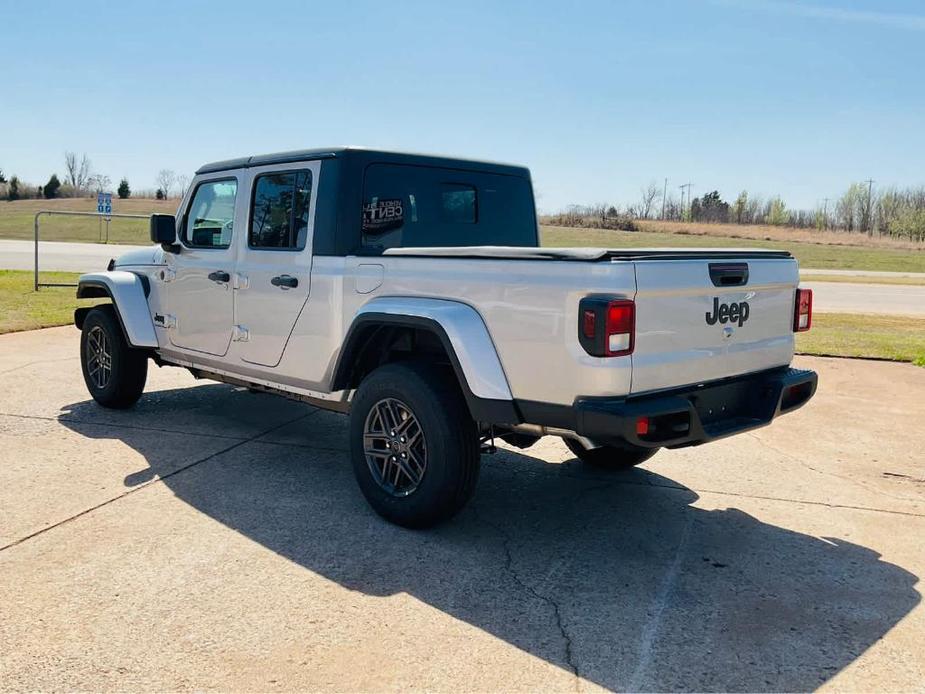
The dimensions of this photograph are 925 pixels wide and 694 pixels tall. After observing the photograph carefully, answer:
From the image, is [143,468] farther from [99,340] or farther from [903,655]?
[903,655]

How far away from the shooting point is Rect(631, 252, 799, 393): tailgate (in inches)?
146

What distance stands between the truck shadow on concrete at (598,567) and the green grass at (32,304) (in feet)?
23.0

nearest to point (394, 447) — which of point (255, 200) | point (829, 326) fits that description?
point (255, 200)

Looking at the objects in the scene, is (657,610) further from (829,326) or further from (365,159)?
(829,326)

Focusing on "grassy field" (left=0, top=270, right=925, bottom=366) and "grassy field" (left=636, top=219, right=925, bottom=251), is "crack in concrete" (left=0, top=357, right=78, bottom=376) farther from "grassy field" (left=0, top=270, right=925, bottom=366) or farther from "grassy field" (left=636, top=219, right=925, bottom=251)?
"grassy field" (left=636, top=219, right=925, bottom=251)

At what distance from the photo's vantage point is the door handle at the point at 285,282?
5.02 metres

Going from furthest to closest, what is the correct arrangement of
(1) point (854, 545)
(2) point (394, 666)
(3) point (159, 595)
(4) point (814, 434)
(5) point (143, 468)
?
1. (4) point (814, 434)
2. (5) point (143, 468)
3. (1) point (854, 545)
4. (3) point (159, 595)
5. (2) point (394, 666)

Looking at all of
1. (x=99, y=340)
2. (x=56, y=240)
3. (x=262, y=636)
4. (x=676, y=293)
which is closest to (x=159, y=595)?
(x=262, y=636)

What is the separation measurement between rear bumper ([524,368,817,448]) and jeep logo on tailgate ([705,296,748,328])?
0.31 meters

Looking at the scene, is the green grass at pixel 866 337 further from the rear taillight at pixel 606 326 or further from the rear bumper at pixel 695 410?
the rear taillight at pixel 606 326

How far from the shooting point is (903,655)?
326 cm

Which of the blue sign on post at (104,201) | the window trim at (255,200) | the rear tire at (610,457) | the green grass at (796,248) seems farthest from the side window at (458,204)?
the green grass at (796,248)

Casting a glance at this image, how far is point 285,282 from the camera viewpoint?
200 inches

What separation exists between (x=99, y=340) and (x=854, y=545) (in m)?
5.85
